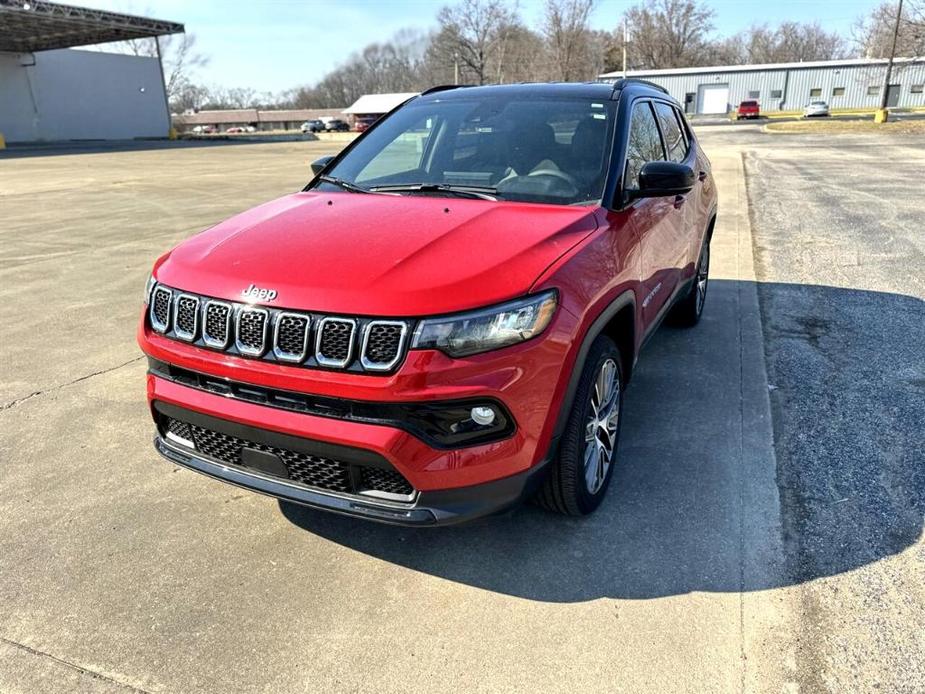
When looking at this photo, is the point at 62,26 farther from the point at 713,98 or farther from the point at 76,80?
the point at 713,98

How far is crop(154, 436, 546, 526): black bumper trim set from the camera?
7.64 ft

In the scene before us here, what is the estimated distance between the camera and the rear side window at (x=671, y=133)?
4.42 m

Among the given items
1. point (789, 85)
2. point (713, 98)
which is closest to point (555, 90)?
point (713, 98)

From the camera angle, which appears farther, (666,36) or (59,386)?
(666,36)

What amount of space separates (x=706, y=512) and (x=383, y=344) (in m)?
1.72

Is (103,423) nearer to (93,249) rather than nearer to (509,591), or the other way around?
(509,591)

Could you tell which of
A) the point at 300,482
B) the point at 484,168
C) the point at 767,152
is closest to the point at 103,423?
the point at 300,482

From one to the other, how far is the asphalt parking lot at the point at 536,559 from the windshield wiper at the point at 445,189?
149 centimetres

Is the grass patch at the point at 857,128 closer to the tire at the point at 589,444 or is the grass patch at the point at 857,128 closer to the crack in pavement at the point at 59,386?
the tire at the point at 589,444

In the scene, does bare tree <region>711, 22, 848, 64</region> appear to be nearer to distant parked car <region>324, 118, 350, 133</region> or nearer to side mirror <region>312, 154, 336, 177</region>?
distant parked car <region>324, 118, 350, 133</region>

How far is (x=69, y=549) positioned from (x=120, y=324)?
11.1 ft

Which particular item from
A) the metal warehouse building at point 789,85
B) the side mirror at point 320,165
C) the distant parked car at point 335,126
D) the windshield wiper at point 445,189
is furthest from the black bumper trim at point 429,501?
the distant parked car at point 335,126

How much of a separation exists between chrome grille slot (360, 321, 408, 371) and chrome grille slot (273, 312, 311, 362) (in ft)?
0.73

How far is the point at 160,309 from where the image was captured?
2748 mm
